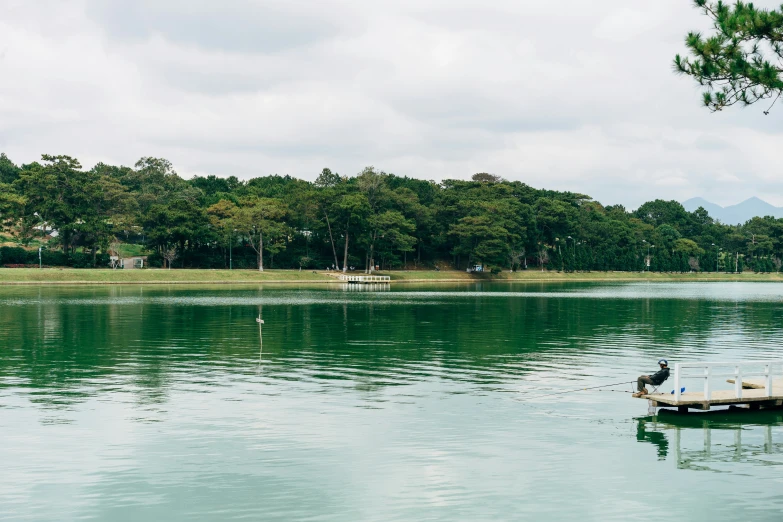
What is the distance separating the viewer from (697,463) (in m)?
19.0

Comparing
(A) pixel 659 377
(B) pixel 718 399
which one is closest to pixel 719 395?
(B) pixel 718 399

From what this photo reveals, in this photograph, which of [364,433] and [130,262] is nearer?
[364,433]

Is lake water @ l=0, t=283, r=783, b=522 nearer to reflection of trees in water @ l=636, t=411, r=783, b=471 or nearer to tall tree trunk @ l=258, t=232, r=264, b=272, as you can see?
reflection of trees in water @ l=636, t=411, r=783, b=471

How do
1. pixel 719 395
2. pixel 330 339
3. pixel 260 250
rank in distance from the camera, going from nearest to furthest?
pixel 719 395, pixel 330 339, pixel 260 250

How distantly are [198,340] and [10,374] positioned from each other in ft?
42.9

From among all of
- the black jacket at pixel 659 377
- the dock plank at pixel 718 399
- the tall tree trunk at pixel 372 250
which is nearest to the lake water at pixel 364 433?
the dock plank at pixel 718 399

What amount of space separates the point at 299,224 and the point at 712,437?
131 m

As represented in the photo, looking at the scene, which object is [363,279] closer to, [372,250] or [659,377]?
[372,250]

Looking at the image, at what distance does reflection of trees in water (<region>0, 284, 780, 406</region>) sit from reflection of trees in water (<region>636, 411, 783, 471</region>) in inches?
331

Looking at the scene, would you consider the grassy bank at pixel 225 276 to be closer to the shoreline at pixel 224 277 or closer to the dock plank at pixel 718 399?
the shoreline at pixel 224 277

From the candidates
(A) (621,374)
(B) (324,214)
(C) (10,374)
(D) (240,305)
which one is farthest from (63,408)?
(B) (324,214)

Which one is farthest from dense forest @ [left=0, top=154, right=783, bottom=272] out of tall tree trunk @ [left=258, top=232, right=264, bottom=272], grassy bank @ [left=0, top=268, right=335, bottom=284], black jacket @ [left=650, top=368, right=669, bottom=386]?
black jacket @ [left=650, top=368, right=669, bottom=386]

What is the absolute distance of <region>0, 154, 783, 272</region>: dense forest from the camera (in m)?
127

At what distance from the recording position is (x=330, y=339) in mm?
45250
